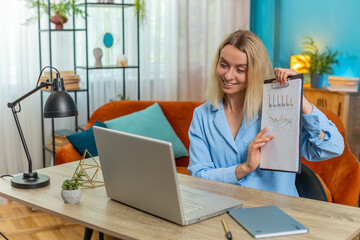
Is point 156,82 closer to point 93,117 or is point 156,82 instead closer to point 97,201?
point 93,117

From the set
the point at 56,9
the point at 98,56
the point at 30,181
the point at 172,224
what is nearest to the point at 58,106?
the point at 30,181

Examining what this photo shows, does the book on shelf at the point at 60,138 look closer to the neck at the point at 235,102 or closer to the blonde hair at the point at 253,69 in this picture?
the neck at the point at 235,102

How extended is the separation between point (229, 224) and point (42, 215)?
2.43 m

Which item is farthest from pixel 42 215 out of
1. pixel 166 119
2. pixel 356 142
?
pixel 356 142

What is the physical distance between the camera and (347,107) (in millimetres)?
4223

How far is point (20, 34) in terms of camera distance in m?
3.77

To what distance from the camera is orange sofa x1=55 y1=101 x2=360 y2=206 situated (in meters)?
2.55

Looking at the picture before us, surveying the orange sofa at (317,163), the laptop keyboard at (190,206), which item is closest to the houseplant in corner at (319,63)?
the orange sofa at (317,163)

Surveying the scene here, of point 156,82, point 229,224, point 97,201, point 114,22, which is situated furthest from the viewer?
point 156,82

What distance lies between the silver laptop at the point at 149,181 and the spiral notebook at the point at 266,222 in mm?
72

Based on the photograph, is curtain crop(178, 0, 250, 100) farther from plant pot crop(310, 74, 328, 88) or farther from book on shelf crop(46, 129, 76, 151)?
book on shelf crop(46, 129, 76, 151)

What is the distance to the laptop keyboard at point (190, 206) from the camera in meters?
1.44

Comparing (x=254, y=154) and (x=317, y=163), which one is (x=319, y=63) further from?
(x=254, y=154)

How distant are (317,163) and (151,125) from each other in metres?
1.17
